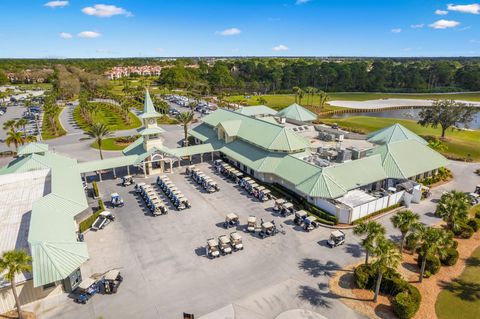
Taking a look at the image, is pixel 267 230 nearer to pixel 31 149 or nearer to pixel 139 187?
pixel 139 187

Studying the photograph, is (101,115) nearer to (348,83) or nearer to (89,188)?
(89,188)

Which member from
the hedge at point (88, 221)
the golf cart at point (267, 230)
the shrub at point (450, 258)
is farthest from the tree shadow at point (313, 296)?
the hedge at point (88, 221)

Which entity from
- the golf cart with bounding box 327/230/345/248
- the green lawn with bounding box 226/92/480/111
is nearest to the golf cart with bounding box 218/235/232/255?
the golf cart with bounding box 327/230/345/248

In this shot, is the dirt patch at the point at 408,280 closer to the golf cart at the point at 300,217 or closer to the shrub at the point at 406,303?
the shrub at the point at 406,303

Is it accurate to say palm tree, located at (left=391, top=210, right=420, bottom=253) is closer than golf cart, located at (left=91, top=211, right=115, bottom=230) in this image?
Yes

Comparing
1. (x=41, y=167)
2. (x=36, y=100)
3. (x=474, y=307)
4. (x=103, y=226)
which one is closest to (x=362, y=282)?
(x=474, y=307)

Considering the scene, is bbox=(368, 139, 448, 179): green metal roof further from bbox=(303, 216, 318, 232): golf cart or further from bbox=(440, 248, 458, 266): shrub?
bbox=(303, 216, 318, 232): golf cart
